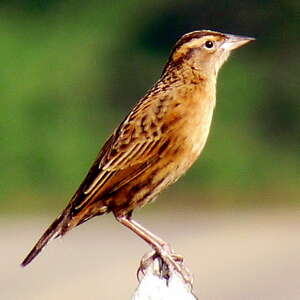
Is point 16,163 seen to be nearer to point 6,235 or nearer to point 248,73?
point 6,235

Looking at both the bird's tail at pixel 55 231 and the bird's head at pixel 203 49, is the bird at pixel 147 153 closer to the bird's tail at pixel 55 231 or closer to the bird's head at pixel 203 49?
the bird's tail at pixel 55 231

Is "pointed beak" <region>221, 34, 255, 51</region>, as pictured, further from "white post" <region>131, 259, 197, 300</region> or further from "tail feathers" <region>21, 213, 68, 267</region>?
"white post" <region>131, 259, 197, 300</region>

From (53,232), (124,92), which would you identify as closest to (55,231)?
(53,232)

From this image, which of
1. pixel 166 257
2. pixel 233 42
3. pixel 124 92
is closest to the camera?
pixel 166 257

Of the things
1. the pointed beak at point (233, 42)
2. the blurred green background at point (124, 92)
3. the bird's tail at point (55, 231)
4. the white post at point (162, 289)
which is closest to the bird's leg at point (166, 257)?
the white post at point (162, 289)

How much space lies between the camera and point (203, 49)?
917cm

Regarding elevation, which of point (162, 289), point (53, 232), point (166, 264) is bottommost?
point (53, 232)

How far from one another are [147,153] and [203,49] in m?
0.86

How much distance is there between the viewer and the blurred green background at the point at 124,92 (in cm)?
2064

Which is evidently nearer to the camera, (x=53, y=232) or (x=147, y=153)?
(x=53, y=232)

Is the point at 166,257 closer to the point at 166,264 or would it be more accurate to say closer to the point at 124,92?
the point at 166,264

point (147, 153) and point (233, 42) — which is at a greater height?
point (233, 42)

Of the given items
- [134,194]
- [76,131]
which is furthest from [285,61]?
[134,194]

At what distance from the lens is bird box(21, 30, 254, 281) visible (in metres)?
8.38
